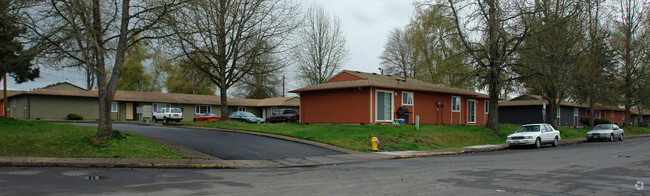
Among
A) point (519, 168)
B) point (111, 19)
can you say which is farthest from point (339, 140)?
point (111, 19)

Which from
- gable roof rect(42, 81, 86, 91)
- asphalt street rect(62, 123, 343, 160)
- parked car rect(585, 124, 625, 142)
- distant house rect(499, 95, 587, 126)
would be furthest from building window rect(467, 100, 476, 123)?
gable roof rect(42, 81, 86, 91)

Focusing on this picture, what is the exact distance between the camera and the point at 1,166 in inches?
493

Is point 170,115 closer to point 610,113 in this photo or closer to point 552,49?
point 552,49

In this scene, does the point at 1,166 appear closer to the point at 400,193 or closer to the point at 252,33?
the point at 400,193

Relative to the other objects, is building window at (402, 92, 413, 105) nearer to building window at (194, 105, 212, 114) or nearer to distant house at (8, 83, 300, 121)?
distant house at (8, 83, 300, 121)

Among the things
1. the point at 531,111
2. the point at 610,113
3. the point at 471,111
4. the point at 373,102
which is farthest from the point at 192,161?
the point at 610,113

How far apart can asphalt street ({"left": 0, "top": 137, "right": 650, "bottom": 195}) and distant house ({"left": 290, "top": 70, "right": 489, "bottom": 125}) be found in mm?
13945

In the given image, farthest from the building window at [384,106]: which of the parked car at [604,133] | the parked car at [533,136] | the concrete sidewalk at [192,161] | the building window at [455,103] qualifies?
the parked car at [604,133]

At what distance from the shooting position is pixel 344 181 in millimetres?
10297

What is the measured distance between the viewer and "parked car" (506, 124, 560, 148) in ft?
75.9

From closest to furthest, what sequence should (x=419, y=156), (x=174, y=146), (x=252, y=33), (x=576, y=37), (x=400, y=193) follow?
(x=400, y=193) → (x=174, y=146) → (x=419, y=156) → (x=252, y=33) → (x=576, y=37)

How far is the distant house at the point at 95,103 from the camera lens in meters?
39.8

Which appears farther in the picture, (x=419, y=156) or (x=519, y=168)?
(x=419, y=156)

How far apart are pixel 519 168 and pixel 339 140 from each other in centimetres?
935
